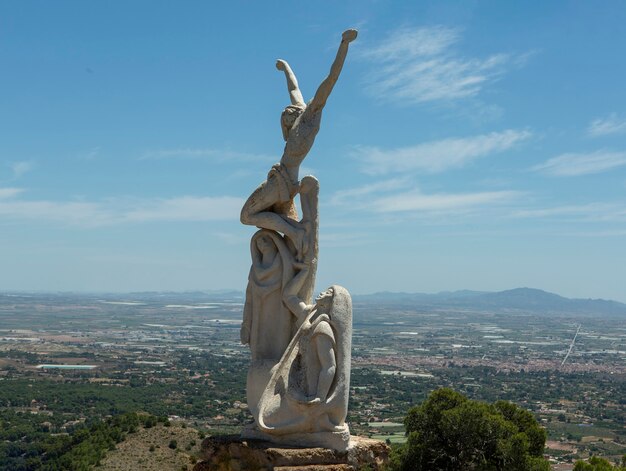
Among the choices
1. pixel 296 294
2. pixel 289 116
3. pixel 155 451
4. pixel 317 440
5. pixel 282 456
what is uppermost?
pixel 289 116

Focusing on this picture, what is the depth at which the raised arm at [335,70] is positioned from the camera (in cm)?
1160

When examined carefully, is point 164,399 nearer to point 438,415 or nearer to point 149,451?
point 149,451

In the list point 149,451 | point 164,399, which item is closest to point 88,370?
point 164,399

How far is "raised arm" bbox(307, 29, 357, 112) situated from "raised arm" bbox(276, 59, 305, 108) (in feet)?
2.03

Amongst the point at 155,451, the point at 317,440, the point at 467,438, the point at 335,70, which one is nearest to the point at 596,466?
the point at 467,438

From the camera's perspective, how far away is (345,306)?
436 inches

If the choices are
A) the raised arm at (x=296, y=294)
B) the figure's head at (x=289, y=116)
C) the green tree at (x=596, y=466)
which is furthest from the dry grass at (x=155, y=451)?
the figure's head at (x=289, y=116)

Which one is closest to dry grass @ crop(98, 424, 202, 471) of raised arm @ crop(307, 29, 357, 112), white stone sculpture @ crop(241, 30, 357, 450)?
white stone sculpture @ crop(241, 30, 357, 450)

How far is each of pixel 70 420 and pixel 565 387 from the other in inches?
2807

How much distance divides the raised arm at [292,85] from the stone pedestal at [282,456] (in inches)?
199

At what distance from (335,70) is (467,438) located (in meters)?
14.3

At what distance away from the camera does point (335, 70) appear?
38.2ft

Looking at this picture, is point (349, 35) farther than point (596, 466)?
No

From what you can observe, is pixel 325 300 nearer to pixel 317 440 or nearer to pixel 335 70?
pixel 317 440
